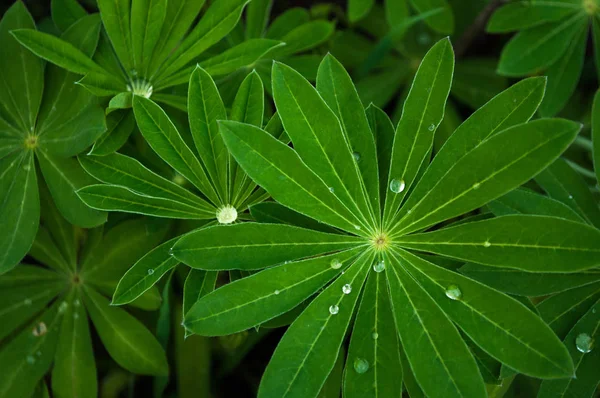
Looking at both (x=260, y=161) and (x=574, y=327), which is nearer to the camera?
(x=260, y=161)

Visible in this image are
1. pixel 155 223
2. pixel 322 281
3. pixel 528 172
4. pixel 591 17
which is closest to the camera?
pixel 528 172

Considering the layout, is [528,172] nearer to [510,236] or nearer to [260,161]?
[510,236]

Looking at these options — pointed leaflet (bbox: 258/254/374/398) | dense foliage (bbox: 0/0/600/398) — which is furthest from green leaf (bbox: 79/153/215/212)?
pointed leaflet (bbox: 258/254/374/398)

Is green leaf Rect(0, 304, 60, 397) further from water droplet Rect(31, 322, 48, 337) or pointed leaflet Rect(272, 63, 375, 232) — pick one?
pointed leaflet Rect(272, 63, 375, 232)

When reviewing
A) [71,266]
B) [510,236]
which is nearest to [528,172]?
[510,236]

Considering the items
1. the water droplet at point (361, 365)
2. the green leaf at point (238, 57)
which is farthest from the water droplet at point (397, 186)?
the green leaf at point (238, 57)

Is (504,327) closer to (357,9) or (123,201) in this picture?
(123,201)

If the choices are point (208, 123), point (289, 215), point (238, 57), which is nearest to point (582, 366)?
point (289, 215)

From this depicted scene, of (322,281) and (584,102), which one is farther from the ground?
(584,102)
